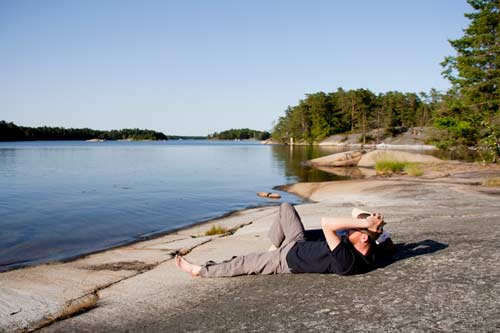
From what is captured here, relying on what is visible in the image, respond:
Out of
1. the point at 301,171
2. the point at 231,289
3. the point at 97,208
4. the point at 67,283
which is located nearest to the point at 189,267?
the point at 231,289

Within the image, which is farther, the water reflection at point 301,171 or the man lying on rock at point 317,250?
the water reflection at point 301,171

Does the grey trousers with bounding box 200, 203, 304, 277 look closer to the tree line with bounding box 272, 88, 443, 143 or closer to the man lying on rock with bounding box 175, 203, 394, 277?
the man lying on rock with bounding box 175, 203, 394, 277

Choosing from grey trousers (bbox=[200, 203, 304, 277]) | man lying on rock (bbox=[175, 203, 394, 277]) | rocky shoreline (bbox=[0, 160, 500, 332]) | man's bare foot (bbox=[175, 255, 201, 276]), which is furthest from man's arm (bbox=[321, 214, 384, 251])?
man's bare foot (bbox=[175, 255, 201, 276])

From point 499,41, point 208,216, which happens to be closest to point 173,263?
point 208,216

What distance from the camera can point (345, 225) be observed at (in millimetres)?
4996

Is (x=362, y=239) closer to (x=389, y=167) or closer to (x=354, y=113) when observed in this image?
(x=389, y=167)

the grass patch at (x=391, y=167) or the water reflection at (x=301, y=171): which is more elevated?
the grass patch at (x=391, y=167)

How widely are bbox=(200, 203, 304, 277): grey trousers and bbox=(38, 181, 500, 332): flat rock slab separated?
0.13 metres

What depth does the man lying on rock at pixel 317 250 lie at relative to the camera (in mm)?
5059

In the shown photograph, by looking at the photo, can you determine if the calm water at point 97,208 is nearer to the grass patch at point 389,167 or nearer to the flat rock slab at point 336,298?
the grass patch at point 389,167

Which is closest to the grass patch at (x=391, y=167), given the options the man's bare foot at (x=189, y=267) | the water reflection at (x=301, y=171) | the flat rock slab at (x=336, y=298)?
the water reflection at (x=301, y=171)

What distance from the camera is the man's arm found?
4953mm

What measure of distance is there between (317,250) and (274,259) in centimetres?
69

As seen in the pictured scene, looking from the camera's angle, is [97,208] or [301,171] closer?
[97,208]
